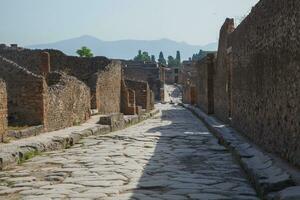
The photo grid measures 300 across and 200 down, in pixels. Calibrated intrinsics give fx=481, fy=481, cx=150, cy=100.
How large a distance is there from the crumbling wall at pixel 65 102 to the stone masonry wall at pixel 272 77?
474 cm

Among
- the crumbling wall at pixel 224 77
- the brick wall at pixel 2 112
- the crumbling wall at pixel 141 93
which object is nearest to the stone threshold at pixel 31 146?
the brick wall at pixel 2 112

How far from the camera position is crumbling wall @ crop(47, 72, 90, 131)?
40.6 feet

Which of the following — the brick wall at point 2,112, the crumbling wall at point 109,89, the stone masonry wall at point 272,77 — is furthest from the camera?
the crumbling wall at point 109,89

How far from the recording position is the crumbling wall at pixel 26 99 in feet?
37.9

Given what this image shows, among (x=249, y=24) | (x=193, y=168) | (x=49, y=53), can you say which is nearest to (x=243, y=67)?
(x=249, y=24)

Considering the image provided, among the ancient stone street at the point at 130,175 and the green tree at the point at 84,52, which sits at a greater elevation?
the green tree at the point at 84,52

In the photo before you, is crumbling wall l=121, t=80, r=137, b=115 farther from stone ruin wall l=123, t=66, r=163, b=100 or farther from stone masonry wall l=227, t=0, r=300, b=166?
stone ruin wall l=123, t=66, r=163, b=100

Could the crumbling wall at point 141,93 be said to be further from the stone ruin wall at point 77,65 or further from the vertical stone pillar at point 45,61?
the vertical stone pillar at point 45,61

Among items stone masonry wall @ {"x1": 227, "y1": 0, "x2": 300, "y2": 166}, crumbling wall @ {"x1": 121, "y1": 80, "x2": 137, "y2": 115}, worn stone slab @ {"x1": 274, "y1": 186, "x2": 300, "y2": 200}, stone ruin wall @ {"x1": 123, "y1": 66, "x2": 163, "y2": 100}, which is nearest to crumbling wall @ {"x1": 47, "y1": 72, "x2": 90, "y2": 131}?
stone masonry wall @ {"x1": 227, "y1": 0, "x2": 300, "y2": 166}

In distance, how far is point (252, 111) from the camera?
958cm

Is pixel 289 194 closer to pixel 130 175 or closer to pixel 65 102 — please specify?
pixel 130 175

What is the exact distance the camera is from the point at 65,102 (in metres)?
13.6

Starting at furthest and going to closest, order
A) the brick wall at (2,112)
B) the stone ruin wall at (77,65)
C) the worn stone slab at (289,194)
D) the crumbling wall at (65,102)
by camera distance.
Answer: the stone ruin wall at (77,65) → the crumbling wall at (65,102) → the brick wall at (2,112) → the worn stone slab at (289,194)

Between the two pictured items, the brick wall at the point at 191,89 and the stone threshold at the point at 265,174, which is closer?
the stone threshold at the point at 265,174
